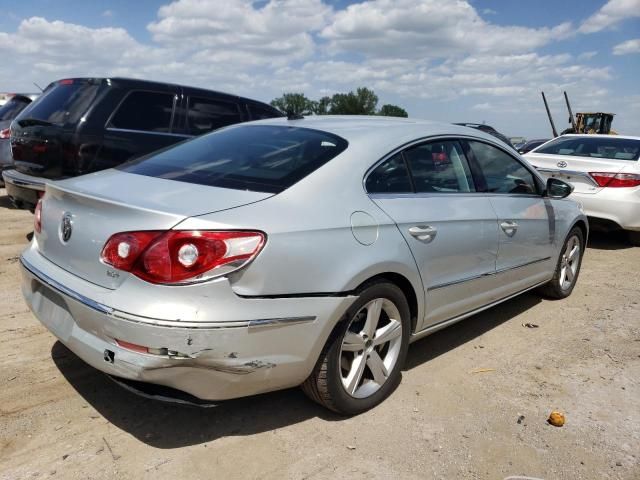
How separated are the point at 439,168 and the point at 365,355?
1.30 metres

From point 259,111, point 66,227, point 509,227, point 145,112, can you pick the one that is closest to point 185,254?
point 66,227

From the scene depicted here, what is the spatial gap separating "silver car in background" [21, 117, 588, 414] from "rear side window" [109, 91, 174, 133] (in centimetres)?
267

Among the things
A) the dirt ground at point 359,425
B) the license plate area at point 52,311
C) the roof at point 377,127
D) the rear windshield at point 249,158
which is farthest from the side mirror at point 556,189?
the license plate area at point 52,311

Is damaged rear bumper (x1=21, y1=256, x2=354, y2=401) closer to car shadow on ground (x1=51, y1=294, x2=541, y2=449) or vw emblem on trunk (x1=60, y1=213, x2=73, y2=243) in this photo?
vw emblem on trunk (x1=60, y1=213, x2=73, y2=243)

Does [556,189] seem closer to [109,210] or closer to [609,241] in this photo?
[109,210]

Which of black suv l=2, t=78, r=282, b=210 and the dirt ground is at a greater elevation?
black suv l=2, t=78, r=282, b=210

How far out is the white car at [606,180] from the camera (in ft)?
23.3

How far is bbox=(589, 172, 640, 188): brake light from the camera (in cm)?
707

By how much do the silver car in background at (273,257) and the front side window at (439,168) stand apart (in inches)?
0.5

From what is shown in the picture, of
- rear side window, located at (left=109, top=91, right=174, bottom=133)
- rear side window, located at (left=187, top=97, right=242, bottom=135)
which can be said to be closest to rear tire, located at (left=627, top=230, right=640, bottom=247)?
Answer: rear side window, located at (left=187, top=97, right=242, bottom=135)

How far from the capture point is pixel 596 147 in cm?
792

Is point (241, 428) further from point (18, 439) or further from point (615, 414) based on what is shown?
point (615, 414)

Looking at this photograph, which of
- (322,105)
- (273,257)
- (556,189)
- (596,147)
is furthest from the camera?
(322,105)

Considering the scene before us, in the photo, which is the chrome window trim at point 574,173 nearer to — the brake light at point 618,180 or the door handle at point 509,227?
the brake light at point 618,180
